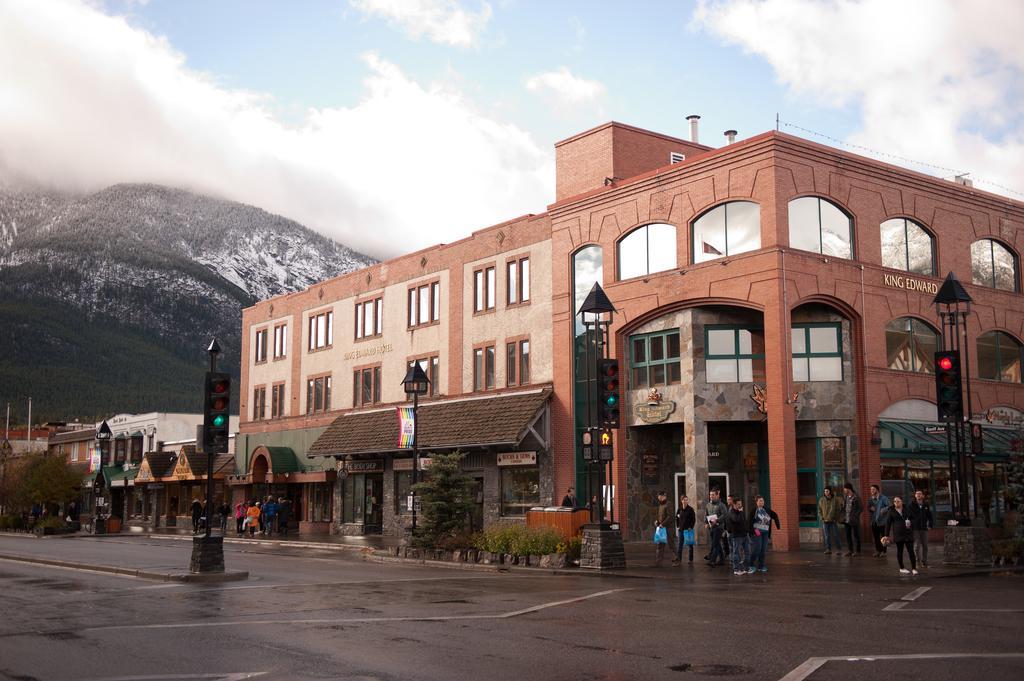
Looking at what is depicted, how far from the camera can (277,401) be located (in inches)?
2295

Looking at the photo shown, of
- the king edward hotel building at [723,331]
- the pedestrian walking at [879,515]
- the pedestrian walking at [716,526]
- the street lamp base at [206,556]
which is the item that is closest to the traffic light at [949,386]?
the pedestrian walking at [879,515]

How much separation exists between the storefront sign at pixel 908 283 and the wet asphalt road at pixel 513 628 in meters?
15.4

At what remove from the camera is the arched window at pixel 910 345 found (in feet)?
113

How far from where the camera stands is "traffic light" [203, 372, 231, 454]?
2236 centimetres

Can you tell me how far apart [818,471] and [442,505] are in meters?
12.1

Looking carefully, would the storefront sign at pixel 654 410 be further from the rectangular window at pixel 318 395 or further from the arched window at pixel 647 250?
the rectangular window at pixel 318 395

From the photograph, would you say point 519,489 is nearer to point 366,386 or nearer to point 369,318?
point 366,386

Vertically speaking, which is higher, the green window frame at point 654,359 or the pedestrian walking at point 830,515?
the green window frame at point 654,359

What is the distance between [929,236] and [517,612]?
2693 cm

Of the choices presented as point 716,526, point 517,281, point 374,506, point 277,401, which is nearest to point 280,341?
point 277,401

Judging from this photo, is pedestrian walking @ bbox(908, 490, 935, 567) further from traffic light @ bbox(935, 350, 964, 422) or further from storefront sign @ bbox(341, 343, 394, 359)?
storefront sign @ bbox(341, 343, 394, 359)

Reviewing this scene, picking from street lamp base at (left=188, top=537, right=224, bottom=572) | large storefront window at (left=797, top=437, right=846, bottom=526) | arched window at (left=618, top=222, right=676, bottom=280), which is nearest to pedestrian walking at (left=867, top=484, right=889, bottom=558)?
large storefront window at (left=797, top=437, right=846, bottom=526)

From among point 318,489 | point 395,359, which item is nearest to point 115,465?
point 318,489

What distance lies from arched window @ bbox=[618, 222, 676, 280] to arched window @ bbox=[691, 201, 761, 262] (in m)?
1.11
